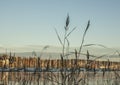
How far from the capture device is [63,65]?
4.77m

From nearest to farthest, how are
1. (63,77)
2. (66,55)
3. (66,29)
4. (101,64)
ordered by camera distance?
(66,29)
(63,77)
(66,55)
(101,64)

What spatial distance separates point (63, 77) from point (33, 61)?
42.5 feet

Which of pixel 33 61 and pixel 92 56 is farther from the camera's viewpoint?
pixel 33 61

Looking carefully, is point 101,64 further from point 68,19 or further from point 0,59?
point 68,19

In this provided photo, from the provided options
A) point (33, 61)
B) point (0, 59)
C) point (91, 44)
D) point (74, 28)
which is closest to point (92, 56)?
point (91, 44)

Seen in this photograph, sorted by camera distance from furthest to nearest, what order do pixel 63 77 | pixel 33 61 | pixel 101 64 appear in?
pixel 101 64 < pixel 33 61 < pixel 63 77

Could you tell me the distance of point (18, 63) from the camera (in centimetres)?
1623

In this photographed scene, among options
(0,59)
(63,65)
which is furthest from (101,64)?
(63,65)

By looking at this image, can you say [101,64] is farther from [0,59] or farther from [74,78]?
[74,78]

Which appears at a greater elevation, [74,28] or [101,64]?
[74,28]

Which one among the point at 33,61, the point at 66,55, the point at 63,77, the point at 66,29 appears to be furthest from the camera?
the point at 33,61

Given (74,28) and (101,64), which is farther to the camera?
(101,64)

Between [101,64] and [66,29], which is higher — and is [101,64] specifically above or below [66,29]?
below

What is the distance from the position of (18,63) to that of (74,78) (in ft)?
39.4
